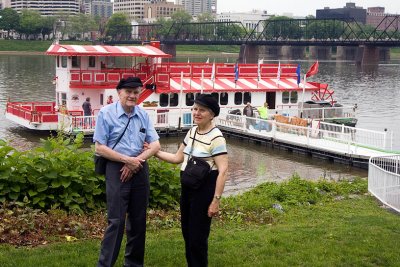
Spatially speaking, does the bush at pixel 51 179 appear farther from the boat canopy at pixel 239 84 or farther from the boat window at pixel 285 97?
the boat window at pixel 285 97

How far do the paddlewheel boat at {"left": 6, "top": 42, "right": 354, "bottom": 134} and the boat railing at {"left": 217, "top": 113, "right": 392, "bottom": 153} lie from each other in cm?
150

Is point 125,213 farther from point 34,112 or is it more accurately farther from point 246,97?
point 246,97

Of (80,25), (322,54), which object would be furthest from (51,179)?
(80,25)

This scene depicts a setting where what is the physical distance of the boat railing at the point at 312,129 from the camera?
24391 millimetres

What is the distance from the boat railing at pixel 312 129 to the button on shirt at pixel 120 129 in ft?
58.0

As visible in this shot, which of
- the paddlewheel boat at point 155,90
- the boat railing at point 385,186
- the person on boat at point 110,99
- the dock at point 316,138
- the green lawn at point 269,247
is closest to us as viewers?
the green lawn at point 269,247

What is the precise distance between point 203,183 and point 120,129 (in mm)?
1088

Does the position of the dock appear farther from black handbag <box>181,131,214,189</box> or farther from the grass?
black handbag <box>181,131,214,189</box>

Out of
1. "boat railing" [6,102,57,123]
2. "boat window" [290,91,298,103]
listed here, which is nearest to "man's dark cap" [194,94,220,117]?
"boat railing" [6,102,57,123]

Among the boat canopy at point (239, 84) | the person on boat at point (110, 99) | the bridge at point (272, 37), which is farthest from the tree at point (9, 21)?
the person on boat at point (110, 99)

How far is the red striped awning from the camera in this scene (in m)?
31.5

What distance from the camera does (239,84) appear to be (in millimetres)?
33312

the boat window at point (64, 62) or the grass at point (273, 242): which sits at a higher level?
the boat window at point (64, 62)

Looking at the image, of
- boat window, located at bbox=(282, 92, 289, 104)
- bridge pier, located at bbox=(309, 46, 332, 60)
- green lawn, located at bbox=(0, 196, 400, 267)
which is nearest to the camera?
green lawn, located at bbox=(0, 196, 400, 267)
